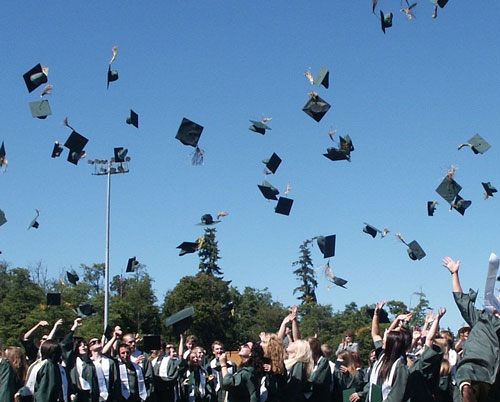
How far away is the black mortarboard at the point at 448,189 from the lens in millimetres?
12766

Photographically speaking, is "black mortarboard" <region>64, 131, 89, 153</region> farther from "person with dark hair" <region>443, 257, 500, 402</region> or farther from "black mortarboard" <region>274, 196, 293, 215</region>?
"person with dark hair" <region>443, 257, 500, 402</region>

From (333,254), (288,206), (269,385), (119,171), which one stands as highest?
(119,171)

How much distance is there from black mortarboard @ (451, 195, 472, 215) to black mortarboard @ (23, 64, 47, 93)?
726 centimetres

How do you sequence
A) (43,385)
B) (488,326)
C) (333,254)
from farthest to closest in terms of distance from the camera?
(333,254)
(43,385)
(488,326)

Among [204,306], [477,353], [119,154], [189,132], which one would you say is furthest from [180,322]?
[204,306]

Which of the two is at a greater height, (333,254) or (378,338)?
(333,254)

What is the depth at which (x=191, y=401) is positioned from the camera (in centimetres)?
1172

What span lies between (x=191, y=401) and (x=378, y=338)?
5073 mm

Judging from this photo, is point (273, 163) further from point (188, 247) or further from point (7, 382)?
point (7, 382)

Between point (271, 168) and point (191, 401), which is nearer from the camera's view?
point (191, 401)

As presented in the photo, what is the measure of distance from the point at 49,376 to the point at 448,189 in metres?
7.37

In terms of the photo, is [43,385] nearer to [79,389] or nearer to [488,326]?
[79,389]

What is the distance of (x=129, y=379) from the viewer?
10.2 metres

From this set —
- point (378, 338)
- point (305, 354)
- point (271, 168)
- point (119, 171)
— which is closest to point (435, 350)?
point (378, 338)
